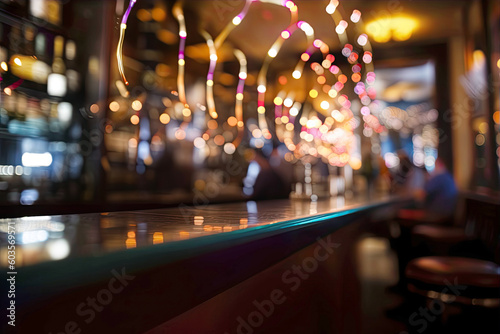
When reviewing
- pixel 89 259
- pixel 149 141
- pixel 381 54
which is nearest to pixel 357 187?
pixel 149 141

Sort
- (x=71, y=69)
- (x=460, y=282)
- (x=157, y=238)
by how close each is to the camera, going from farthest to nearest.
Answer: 1. (x=71, y=69)
2. (x=460, y=282)
3. (x=157, y=238)

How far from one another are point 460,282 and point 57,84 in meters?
3.47

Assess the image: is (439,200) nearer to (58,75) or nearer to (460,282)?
(460,282)

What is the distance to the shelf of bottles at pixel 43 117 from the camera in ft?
9.78

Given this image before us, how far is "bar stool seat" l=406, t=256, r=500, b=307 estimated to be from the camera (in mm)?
1851

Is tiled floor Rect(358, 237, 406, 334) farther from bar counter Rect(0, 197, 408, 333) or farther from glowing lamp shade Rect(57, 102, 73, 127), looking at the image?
glowing lamp shade Rect(57, 102, 73, 127)

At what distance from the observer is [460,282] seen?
73.9 inches

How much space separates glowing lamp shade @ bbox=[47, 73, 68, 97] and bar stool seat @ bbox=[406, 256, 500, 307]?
10.5 ft

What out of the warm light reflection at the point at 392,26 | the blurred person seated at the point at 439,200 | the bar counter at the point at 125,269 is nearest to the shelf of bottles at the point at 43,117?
the bar counter at the point at 125,269

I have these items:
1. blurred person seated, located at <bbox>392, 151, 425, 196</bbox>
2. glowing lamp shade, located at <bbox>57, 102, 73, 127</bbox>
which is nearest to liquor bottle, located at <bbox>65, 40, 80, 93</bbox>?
glowing lamp shade, located at <bbox>57, 102, 73, 127</bbox>

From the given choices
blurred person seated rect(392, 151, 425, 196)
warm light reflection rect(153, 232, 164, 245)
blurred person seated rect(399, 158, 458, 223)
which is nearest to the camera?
warm light reflection rect(153, 232, 164, 245)

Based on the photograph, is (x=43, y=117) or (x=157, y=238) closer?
(x=157, y=238)

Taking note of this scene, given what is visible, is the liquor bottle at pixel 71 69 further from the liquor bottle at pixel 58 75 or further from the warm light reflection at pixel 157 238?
the warm light reflection at pixel 157 238

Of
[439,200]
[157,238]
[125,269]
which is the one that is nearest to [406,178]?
Answer: [439,200]
